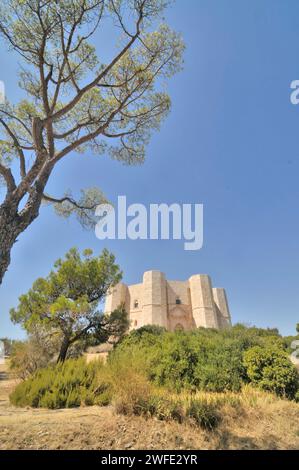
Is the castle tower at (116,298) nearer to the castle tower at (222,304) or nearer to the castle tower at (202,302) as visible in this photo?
the castle tower at (202,302)

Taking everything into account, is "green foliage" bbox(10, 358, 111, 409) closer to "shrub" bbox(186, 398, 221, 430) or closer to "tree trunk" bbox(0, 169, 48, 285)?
"shrub" bbox(186, 398, 221, 430)

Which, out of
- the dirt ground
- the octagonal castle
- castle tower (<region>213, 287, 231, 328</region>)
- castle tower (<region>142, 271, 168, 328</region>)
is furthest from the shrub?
castle tower (<region>213, 287, 231, 328</region>)

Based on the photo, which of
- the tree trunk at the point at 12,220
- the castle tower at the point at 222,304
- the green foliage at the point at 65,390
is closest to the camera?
the tree trunk at the point at 12,220

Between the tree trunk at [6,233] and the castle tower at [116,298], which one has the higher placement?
the tree trunk at [6,233]

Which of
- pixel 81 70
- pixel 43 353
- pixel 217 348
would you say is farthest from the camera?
pixel 43 353

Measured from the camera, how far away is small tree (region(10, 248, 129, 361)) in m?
9.84

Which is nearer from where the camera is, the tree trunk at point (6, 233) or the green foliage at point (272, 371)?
the tree trunk at point (6, 233)

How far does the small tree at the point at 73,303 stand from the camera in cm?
984

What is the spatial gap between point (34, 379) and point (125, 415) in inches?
108

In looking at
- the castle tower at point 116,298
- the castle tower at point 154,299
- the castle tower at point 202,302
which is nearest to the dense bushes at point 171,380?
the castle tower at point 154,299

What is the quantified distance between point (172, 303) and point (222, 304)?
739cm

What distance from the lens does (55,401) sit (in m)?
3.92

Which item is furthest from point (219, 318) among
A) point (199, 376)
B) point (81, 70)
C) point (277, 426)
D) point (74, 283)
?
point (81, 70)
